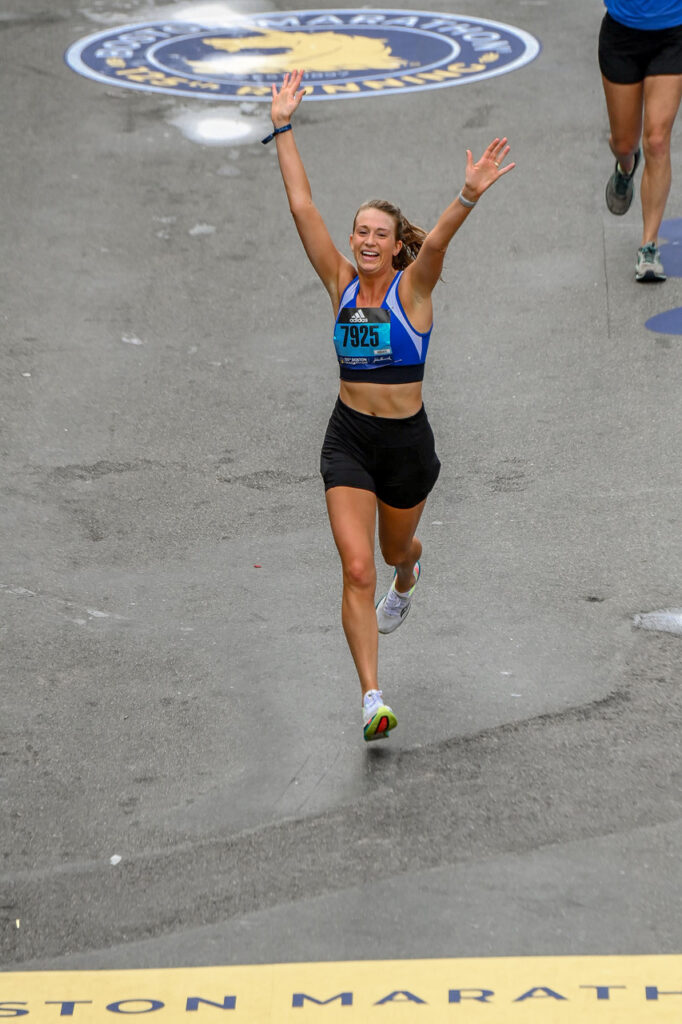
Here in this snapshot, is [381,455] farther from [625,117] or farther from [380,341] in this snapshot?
[625,117]

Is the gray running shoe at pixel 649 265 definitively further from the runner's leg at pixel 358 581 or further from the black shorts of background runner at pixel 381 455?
the runner's leg at pixel 358 581

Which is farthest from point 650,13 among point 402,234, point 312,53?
point 312,53

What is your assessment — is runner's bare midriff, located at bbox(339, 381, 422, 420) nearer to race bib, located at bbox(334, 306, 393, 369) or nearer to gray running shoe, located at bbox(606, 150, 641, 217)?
race bib, located at bbox(334, 306, 393, 369)

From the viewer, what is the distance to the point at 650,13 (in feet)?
29.0

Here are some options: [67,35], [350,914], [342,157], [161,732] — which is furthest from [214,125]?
[350,914]

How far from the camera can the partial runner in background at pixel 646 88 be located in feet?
29.1

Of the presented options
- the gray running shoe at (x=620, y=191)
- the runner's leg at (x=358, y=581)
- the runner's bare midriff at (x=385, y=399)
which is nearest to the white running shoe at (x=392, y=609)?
the runner's leg at (x=358, y=581)

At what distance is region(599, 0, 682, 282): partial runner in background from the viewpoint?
8.87 meters

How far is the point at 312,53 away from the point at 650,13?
5.71 metres

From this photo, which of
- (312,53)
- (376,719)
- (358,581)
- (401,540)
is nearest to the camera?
(376,719)

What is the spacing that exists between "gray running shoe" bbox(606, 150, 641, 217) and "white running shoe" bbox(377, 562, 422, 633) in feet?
15.4

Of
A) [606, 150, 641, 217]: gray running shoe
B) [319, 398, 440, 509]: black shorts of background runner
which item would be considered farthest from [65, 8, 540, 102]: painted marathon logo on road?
[319, 398, 440, 509]: black shorts of background runner

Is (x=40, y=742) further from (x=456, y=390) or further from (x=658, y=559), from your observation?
(x=456, y=390)

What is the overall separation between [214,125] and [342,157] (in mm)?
1427
